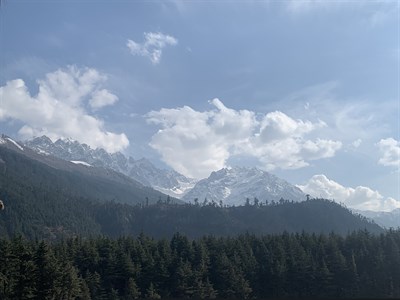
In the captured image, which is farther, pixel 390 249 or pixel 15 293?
pixel 390 249

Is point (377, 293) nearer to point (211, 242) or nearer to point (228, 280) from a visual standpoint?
point (228, 280)

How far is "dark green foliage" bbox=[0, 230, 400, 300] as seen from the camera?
106 m

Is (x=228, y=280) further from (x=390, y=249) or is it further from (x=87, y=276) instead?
(x=390, y=249)

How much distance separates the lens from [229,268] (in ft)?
372

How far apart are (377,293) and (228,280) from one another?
3374 centimetres

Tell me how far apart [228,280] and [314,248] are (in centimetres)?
3193

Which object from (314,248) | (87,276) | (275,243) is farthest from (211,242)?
(87,276)

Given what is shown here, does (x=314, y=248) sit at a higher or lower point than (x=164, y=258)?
higher

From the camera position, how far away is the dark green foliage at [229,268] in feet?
347

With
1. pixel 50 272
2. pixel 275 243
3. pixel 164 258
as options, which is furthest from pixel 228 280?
pixel 50 272

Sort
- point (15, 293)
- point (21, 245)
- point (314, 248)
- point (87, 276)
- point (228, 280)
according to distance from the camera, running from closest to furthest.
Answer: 1. point (15, 293)
2. point (21, 245)
3. point (87, 276)
4. point (228, 280)
5. point (314, 248)

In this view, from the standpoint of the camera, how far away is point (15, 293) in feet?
248

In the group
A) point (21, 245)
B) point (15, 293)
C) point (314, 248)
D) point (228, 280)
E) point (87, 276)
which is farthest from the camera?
point (314, 248)

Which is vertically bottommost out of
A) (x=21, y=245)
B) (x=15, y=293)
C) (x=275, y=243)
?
(x=15, y=293)
